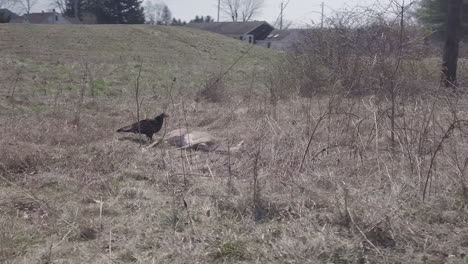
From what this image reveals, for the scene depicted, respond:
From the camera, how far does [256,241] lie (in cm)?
327

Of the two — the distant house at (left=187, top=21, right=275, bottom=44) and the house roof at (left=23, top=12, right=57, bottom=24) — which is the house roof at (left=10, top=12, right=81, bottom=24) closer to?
the house roof at (left=23, top=12, right=57, bottom=24)

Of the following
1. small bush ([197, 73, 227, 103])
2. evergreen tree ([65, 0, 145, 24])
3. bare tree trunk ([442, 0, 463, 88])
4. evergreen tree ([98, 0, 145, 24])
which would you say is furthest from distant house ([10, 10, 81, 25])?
bare tree trunk ([442, 0, 463, 88])

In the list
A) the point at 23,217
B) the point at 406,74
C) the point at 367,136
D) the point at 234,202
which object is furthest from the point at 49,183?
the point at 406,74

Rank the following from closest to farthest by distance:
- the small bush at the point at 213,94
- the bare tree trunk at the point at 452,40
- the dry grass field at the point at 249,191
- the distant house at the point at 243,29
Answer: the dry grass field at the point at 249,191 → the small bush at the point at 213,94 → the bare tree trunk at the point at 452,40 → the distant house at the point at 243,29

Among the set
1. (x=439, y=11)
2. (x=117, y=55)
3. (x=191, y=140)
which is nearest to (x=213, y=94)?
(x=191, y=140)

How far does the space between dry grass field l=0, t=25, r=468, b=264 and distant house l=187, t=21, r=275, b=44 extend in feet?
171

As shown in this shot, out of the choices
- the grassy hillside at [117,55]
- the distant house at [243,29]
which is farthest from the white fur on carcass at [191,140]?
the distant house at [243,29]

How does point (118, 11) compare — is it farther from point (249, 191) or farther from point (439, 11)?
point (249, 191)

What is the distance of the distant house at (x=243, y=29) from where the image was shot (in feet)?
192

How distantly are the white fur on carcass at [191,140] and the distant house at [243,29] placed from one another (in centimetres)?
5187

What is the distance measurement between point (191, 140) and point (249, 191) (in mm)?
2188

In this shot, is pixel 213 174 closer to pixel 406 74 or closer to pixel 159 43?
pixel 406 74

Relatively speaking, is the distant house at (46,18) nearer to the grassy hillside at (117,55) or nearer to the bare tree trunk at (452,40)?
the grassy hillside at (117,55)

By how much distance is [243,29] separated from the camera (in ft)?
194
